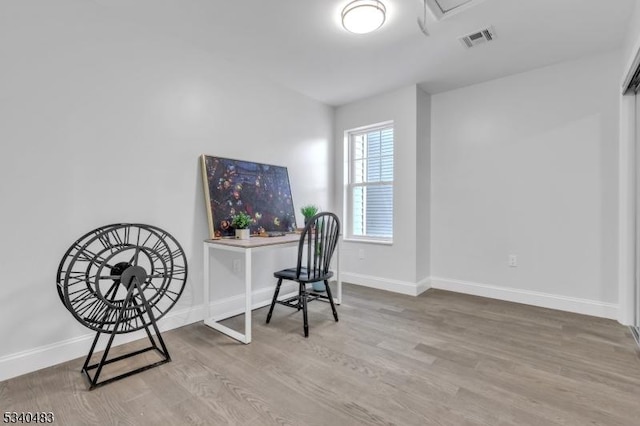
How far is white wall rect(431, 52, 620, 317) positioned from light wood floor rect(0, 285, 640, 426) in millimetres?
571

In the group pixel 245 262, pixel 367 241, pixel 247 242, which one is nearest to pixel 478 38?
pixel 367 241

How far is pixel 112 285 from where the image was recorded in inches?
79.1

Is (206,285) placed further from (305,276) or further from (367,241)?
(367,241)

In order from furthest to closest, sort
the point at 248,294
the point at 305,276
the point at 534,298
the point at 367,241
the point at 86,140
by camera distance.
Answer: the point at 367,241
the point at 534,298
the point at 305,276
the point at 248,294
the point at 86,140

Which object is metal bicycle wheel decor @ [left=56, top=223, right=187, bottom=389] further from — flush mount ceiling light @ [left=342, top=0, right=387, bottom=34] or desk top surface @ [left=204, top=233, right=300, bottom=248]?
flush mount ceiling light @ [left=342, top=0, right=387, bottom=34]

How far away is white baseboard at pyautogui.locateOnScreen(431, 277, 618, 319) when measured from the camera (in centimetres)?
274

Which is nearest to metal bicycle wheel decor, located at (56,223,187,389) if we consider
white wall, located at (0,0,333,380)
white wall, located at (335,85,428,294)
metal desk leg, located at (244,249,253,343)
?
white wall, located at (0,0,333,380)

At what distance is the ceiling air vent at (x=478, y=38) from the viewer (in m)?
2.41

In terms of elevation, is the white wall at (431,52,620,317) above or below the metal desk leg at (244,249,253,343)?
above

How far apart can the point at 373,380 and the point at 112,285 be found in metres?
1.73

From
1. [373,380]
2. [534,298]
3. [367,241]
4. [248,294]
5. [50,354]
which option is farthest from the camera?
[367,241]

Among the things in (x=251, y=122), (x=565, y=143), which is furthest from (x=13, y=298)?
(x=565, y=143)

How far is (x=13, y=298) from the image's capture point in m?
1.79

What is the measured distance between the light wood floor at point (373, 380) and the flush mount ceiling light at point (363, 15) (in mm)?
2221
